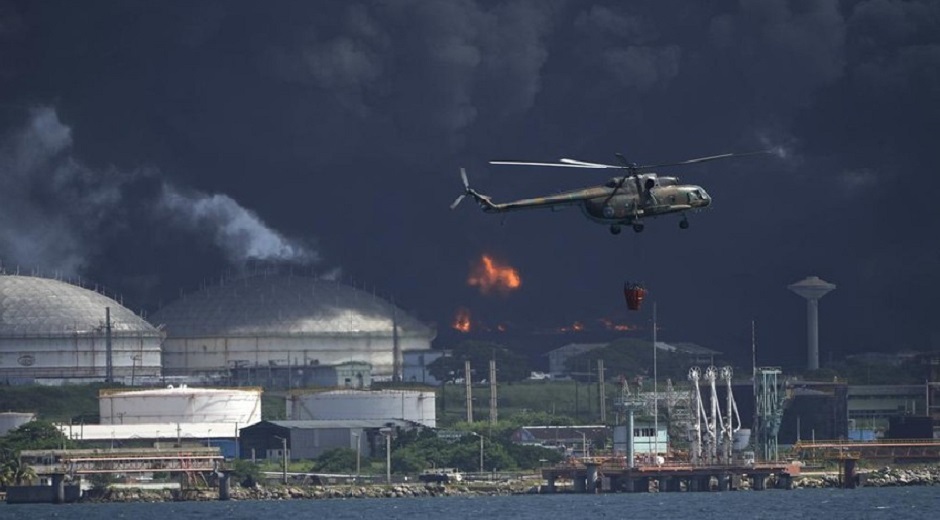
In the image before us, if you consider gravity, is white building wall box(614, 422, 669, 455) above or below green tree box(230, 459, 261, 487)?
above

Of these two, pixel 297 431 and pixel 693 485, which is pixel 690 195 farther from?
pixel 297 431

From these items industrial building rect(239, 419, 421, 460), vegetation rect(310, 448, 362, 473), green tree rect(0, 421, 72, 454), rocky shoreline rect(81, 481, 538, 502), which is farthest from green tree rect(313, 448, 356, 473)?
green tree rect(0, 421, 72, 454)

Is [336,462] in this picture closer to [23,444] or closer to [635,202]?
[23,444]

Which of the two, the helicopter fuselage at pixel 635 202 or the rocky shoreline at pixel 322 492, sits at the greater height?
the helicopter fuselage at pixel 635 202

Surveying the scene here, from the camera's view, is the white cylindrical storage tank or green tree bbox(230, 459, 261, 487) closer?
green tree bbox(230, 459, 261, 487)

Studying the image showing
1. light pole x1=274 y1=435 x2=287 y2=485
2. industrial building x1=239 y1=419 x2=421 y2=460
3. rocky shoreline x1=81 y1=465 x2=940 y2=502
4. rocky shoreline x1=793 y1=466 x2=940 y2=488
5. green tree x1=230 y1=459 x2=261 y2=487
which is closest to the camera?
rocky shoreline x1=81 y1=465 x2=940 y2=502

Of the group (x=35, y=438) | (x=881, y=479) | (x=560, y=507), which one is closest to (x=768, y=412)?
(x=881, y=479)

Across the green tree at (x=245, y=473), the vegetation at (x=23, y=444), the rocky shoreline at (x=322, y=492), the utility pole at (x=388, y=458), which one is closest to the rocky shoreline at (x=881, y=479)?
the rocky shoreline at (x=322, y=492)

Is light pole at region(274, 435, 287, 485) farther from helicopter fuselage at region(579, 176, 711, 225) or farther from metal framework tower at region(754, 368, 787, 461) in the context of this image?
helicopter fuselage at region(579, 176, 711, 225)

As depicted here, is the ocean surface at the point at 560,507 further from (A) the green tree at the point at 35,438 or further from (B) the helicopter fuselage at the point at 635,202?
(B) the helicopter fuselage at the point at 635,202
